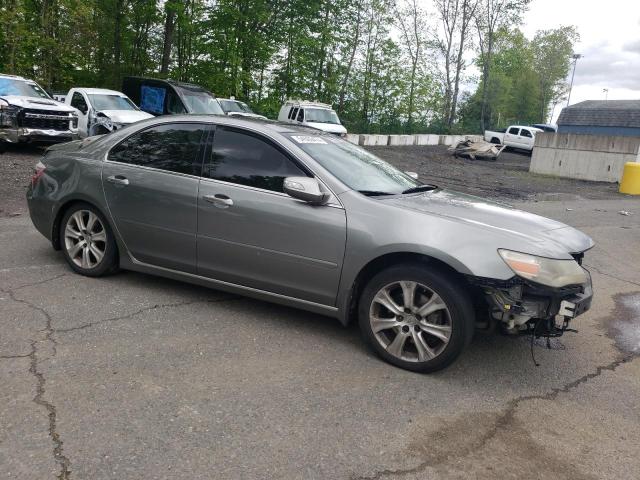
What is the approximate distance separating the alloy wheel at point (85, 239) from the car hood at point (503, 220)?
2.69m

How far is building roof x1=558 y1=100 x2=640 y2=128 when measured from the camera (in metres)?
34.0

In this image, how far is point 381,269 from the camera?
392 cm

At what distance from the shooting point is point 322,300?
407 centimetres

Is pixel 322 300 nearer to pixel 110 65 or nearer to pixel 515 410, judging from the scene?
pixel 515 410

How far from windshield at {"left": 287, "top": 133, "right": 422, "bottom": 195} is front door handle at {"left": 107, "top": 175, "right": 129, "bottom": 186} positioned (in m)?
1.51

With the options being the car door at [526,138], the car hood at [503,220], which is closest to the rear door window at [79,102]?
the car hood at [503,220]

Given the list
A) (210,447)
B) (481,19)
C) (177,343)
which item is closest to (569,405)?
(210,447)

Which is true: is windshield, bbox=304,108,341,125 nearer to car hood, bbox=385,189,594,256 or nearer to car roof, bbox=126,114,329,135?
car roof, bbox=126,114,329,135

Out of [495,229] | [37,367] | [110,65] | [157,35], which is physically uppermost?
[157,35]

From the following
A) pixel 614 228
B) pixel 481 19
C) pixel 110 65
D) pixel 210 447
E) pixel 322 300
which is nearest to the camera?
pixel 210 447

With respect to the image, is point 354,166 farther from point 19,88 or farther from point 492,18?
point 492,18

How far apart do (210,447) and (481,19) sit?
4690 cm

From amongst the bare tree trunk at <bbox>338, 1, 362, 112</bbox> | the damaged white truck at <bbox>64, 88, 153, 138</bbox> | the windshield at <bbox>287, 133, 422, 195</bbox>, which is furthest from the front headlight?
the bare tree trunk at <bbox>338, 1, 362, 112</bbox>

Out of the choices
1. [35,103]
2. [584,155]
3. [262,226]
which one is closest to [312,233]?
[262,226]
